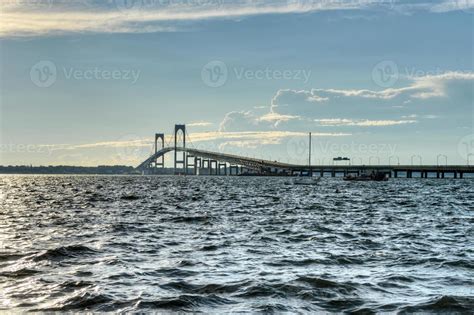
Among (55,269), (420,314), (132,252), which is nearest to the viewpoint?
(420,314)

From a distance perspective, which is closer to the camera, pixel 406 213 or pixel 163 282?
pixel 163 282

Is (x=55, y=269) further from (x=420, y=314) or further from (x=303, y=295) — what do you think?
(x=420, y=314)

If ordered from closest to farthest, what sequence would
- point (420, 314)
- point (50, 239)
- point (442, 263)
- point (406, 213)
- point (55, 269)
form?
point (420, 314) < point (55, 269) < point (442, 263) < point (50, 239) < point (406, 213)

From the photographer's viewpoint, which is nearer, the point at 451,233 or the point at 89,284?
the point at 89,284

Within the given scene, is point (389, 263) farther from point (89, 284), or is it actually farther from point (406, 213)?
point (406, 213)

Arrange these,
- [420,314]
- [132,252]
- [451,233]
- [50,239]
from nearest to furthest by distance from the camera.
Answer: [420,314] → [132,252] → [50,239] → [451,233]

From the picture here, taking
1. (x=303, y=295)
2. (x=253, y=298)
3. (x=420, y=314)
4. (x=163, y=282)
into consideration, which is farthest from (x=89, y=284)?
(x=420, y=314)

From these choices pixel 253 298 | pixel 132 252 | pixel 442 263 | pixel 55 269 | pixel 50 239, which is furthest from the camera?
pixel 50 239

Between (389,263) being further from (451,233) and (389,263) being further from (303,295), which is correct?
(451,233)

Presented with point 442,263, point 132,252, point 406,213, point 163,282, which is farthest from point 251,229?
point 406,213
